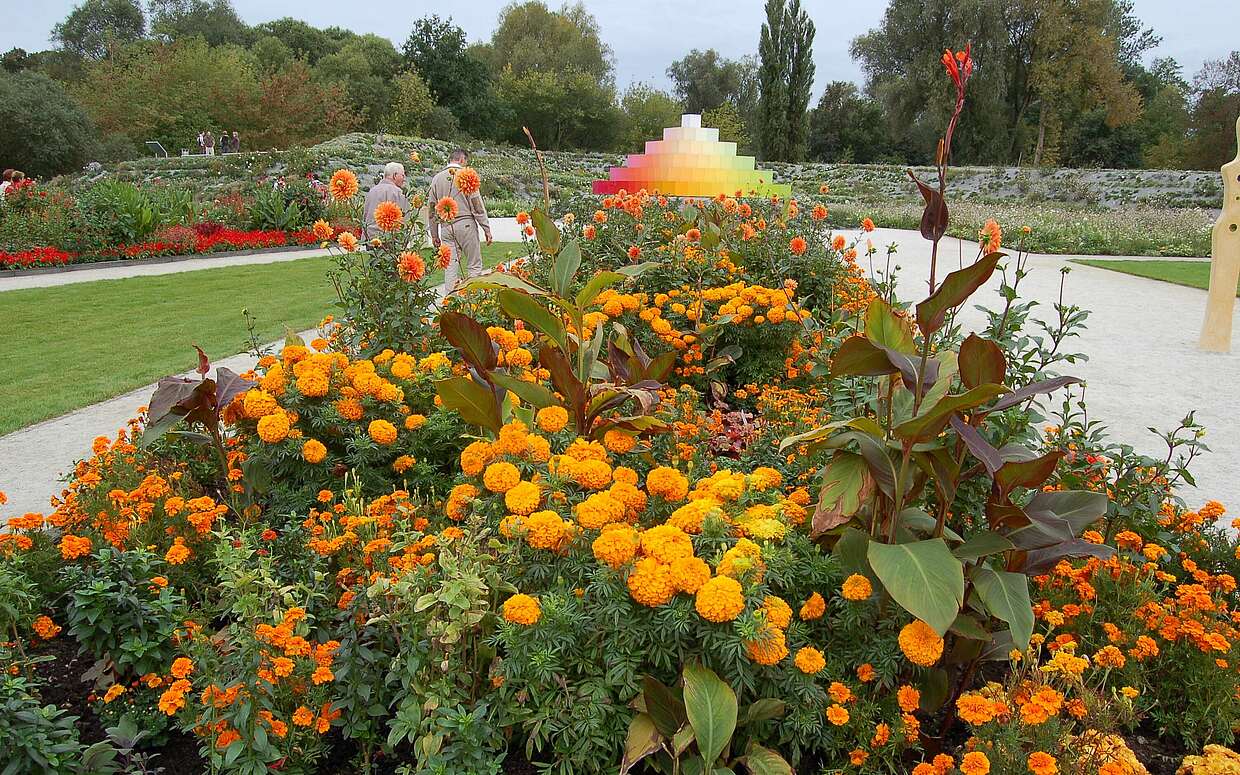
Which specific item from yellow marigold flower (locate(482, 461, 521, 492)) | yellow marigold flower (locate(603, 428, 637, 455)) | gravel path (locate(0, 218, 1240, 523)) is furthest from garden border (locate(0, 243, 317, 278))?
yellow marigold flower (locate(482, 461, 521, 492))

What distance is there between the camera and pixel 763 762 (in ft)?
5.16

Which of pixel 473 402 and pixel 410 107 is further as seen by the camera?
pixel 410 107

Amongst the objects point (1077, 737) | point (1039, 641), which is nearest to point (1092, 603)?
point (1039, 641)

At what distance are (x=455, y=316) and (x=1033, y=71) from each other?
3810cm

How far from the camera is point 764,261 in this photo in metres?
5.08

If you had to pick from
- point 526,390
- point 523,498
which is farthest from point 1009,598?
point 526,390

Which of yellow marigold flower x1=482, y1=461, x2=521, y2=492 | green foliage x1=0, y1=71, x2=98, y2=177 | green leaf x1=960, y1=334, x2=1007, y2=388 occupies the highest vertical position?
green foliage x1=0, y1=71, x2=98, y2=177

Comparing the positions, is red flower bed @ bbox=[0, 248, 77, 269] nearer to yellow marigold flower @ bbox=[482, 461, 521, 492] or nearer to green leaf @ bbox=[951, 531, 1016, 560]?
yellow marigold flower @ bbox=[482, 461, 521, 492]

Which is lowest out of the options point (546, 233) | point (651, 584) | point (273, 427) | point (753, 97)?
point (651, 584)

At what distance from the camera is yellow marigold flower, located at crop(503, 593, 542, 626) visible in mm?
1494

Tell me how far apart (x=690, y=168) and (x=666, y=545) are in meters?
15.8

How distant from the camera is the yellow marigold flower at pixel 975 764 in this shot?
1391 mm

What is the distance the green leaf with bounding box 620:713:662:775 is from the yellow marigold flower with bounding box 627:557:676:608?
0.27m

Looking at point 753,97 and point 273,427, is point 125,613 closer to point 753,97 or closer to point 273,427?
point 273,427
